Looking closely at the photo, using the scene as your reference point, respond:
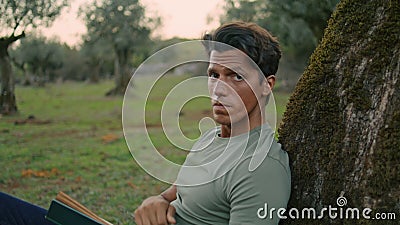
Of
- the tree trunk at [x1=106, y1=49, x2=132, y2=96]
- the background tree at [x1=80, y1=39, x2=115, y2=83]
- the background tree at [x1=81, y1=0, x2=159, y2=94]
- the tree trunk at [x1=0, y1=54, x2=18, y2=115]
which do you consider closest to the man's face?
the tree trunk at [x1=0, y1=54, x2=18, y2=115]

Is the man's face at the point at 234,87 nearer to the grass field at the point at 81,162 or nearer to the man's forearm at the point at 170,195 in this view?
the grass field at the point at 81,162

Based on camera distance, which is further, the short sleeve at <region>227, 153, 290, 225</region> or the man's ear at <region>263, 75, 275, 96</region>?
the man's ear at <region>263, 75, 275, 96</region>

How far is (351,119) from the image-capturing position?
146 centimetres

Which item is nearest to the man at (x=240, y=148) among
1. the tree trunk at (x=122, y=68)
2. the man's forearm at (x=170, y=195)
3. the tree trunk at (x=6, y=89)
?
the man's forearm at (x=170, y=195)

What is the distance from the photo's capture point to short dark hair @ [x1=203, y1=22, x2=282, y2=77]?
4.98 ft

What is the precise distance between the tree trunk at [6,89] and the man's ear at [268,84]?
13.4 m

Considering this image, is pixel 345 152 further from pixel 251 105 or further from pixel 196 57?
pixel 196 57

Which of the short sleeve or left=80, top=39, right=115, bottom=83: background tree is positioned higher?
the short sleeve

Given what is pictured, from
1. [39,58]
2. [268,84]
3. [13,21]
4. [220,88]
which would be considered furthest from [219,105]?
[39,58]

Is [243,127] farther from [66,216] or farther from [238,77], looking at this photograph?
[66,216]

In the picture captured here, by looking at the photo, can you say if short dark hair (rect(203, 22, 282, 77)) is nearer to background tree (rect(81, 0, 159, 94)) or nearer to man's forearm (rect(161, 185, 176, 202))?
man's forearm (rect(161, 185, 176, 202))

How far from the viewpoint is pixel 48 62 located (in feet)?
96.8

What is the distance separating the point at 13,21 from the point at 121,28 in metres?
11.0

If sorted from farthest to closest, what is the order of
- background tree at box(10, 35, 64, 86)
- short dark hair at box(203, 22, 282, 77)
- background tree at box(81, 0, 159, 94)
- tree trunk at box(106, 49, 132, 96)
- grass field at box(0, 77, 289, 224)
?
tree trunk at box(106, 49, 132, 96) < background tree at box(10, 35, 64, 86) < background tree at box(81, 0, 159, 94) < grass field at box(0, 77, 289, 224) < short dark hair at box(203, 22, 282, 77)
